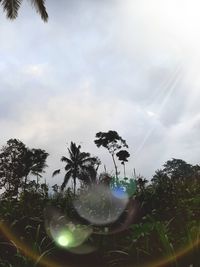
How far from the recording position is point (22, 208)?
807 centimetres

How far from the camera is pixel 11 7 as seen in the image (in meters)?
16.3

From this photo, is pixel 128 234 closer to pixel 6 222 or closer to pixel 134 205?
pixel 134 205

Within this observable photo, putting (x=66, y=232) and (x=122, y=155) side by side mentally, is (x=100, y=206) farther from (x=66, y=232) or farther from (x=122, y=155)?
(x=122, y=155)

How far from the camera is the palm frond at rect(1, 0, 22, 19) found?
16266 millimetres

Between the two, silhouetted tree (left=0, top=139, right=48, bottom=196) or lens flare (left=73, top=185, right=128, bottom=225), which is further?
silhouetted tree (left=0, top=139, right=48, bottom=196)

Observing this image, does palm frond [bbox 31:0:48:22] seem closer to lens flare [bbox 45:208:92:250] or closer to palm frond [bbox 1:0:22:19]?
palm frond [bbox 1:0:22:19]

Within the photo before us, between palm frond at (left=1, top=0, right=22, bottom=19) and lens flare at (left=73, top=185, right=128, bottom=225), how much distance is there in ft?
32.4

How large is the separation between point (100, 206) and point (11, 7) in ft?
35.3

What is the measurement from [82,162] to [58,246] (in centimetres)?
5560

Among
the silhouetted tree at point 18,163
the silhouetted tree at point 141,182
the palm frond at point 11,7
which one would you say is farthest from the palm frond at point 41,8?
the silhouetted tree at point 18,163

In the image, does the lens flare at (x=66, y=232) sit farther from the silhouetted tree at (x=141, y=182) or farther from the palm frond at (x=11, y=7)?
the palm frond at (x=11, y=7)

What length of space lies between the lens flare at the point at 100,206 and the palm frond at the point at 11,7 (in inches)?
389

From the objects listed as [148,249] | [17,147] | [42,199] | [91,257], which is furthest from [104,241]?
[17,147]

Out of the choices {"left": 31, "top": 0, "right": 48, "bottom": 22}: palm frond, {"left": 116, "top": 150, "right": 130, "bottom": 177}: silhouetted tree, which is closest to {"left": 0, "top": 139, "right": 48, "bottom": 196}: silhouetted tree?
{"left": 116, "top": 150, "right": 130, "bottom": 177}: silhouetted tree
